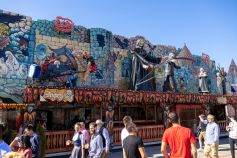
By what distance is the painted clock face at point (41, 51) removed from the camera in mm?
14352

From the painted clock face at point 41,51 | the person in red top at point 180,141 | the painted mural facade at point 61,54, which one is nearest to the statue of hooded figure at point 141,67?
the painted mural facade at point 61,54

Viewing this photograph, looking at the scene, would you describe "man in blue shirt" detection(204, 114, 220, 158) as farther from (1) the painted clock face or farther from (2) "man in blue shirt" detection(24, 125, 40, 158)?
(1) the painted clock face

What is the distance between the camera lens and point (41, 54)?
570 inches

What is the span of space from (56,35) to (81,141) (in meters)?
8.84

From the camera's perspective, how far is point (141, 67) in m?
18.3

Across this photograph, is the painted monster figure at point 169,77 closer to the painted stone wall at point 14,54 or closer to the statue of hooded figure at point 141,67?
the statue of hooded figure at point 141,67

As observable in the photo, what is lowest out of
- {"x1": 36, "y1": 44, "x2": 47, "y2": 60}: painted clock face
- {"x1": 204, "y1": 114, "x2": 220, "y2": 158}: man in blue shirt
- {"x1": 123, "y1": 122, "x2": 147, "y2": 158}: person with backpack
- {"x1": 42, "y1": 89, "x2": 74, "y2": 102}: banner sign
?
{"x1": 204, "y1": 114, "x2": 220, "y2": 158}: man in blue shirt

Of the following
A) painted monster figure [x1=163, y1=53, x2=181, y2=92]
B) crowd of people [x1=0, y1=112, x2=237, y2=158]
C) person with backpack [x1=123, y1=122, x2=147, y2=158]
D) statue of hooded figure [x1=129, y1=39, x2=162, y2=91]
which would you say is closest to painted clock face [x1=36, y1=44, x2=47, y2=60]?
statue of hooded figure [x1=129, y1=39, x2=162, y2=91]

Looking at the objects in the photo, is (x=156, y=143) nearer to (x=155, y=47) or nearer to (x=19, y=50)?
(x=155, y=47)

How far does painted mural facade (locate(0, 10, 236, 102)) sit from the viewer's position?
13305 mm

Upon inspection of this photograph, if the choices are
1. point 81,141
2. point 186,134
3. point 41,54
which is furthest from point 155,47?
point 186,134

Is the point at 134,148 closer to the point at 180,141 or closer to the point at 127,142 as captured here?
the point at 127,142

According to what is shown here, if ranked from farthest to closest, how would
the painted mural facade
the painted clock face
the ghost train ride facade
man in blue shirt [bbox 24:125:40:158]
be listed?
the painted clock face, the painted mural facade, the ghost train ride facade, man in blue shirt [bbox 24:125:40:158]

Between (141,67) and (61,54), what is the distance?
540cm
